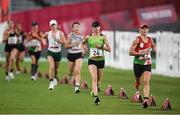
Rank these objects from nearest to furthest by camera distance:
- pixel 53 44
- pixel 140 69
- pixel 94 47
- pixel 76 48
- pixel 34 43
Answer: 1. pixel 140 69
2. pixel 94 47
3. pixel 76 48
4. pixel 53 44
5. pixel 34 43

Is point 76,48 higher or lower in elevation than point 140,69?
higher

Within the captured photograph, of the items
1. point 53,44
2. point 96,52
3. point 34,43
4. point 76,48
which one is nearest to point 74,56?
point 76,48

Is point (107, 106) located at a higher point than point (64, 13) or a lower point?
lower

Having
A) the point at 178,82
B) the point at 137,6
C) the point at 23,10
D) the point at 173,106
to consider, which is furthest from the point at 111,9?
the point at 173,106

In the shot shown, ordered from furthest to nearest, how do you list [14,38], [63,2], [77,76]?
[63,2] → [14,38] → [77,76]

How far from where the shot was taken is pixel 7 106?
21.7m

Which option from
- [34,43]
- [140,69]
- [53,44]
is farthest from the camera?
[34,43]

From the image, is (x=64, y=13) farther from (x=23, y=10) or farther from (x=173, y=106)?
(x=173, y=106)

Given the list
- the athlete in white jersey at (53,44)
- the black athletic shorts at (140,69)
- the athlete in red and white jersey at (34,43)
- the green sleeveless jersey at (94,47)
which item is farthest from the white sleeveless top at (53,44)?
the black athletic shorts at (140,69)

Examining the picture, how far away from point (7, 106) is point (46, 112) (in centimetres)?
178

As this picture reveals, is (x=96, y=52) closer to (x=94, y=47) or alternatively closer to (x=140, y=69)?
(x=94, y=47)

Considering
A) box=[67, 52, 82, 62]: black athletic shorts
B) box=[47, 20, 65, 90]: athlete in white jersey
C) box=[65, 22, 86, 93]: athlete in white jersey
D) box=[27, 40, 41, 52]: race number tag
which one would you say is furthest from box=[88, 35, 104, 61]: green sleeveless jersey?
box=[27, 40, 41, 52]: race number tag

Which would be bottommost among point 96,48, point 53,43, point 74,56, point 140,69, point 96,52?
point 140,69

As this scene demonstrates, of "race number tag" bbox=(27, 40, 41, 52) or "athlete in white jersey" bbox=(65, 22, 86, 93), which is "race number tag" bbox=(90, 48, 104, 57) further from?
"race number tag" bbox=(27, 40, 41, 52)
